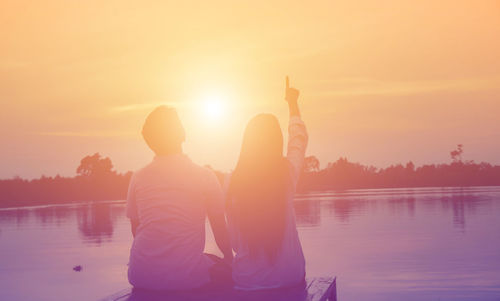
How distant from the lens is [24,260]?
1528 centimetres

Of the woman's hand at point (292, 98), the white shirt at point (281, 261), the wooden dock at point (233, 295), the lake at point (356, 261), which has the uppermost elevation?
the woman's hand at point (292, 98)

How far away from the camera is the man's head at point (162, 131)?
4.16 m

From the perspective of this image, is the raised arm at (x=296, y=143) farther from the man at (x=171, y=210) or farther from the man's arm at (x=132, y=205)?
the man's arm at (x=132, y=205)

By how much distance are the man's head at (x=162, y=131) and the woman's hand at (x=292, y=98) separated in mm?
1042

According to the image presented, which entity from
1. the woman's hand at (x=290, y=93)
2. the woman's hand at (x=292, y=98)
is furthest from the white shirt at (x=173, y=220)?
the woman's hand at (x=290, y=93)

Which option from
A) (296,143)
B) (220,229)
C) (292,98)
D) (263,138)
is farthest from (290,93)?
(220,229)

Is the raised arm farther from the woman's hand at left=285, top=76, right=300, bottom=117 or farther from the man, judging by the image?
the man

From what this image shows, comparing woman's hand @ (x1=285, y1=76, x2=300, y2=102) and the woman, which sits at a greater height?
woman's hand @ (x1=285, y1=76, x2=300, y2=102)

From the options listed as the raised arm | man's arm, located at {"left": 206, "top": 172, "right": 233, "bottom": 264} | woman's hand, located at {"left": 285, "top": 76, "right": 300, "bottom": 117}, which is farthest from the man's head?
woman's hand, located at {"left": 285, "top": 76, "right": 300, "bottom": 117}

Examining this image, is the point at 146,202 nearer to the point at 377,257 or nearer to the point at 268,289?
the point at 268,289

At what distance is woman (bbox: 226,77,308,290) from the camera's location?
395 centimetres

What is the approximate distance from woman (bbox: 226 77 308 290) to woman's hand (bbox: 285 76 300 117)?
244 mm

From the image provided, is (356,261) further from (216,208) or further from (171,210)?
(171,210)

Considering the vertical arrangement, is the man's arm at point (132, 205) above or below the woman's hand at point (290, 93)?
below
